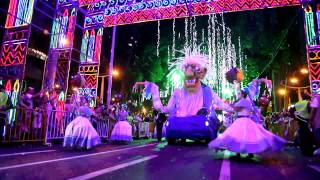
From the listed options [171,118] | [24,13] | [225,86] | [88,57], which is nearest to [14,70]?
[24,13]

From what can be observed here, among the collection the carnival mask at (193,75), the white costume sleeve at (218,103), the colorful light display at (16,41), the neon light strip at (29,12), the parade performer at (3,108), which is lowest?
the parade performer at (3,108)

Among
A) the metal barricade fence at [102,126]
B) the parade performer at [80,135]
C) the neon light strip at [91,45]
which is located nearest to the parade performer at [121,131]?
the metal barricade fence at [102,126]

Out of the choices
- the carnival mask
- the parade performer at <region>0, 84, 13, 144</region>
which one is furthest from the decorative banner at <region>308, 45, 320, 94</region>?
the parade performer at <region>0, 84, 13, 144</region>

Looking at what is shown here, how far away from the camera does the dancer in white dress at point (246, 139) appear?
20.6ft

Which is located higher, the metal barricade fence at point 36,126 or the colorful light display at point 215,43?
the colorful light display at point 215,43

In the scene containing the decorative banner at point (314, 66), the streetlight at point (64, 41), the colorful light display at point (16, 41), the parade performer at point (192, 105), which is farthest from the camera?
the streetlight at point (64, 41)

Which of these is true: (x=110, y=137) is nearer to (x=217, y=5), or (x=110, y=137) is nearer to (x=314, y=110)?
(x=217, y=5)

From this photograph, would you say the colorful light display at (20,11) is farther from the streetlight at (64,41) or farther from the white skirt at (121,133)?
the white skirt at (121,133)

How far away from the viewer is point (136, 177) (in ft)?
14.2

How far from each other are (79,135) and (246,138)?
15.8ft

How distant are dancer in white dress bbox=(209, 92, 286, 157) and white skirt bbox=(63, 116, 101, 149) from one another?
4.00m

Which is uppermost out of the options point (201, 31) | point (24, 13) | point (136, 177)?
point (201, 31)

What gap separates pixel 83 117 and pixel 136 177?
5.36 metres

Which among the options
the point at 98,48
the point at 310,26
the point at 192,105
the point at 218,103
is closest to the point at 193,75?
the point at 192,105
